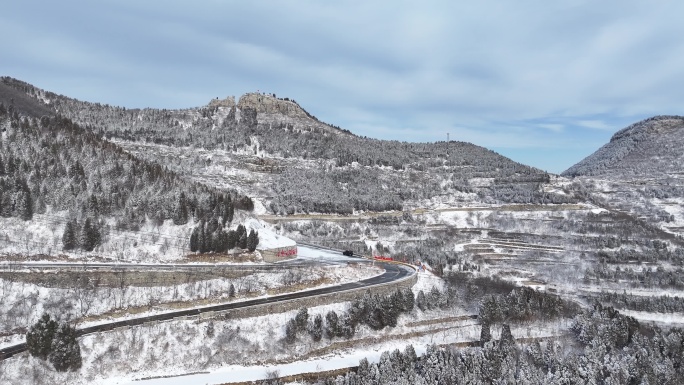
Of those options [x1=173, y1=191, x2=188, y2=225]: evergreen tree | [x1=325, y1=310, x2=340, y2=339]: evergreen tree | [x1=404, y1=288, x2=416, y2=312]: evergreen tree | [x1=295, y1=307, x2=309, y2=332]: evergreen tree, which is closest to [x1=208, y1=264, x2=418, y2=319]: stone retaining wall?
[x1=295, y1=307, x2=309, y2=332]: evergreen tree

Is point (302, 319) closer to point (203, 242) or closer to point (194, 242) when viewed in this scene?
point (203, 242)

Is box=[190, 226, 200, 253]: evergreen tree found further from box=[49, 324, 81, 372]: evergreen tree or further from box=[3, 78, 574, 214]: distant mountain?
box=[3, 78, 574, 214]: distant mountain

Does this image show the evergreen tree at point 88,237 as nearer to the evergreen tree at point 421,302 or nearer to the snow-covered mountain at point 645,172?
the evergreen tree at point 421,302

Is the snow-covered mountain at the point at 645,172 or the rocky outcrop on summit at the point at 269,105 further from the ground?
the rocky outcrop on summit at the point at 269,105

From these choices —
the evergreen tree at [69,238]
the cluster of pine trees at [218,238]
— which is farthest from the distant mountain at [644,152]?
the evergreen tree at [69,238]

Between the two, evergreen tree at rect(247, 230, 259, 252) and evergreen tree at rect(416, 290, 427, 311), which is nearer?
evergreen tree at rect(416, 290, 427, 311)

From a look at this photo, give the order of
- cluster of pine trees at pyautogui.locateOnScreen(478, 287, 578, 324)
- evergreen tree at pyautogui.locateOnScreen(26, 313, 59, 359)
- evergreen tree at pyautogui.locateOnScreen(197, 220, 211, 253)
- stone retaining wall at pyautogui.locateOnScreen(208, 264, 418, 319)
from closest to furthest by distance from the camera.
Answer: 1. evergreen tree at pyautogui.locateOnScreen(26, 313, 59, 359)
2. stone retaining wall at pyautogui.locateOnScreen(208, 264, 418, 319)
3. cluster of pine trees at pyautogui.locateOnScreen(478, 287, 578, 324)
4. evergreen tree at pyautogui.locateOnScreen(197, 220, 211, 253)
